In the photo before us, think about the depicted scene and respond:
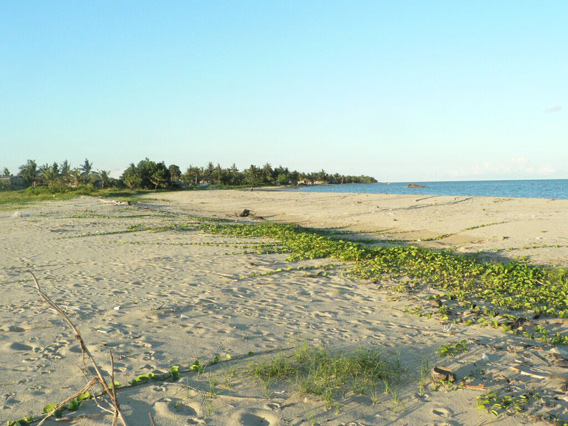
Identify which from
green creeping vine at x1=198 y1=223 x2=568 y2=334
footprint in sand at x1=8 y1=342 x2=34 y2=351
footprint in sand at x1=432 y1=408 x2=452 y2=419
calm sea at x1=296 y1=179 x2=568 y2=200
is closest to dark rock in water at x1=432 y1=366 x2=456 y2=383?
footprint in sand at x1=432 y1=408 x2=452 y2=419

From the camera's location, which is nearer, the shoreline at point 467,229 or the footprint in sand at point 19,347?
the footprint in sand at point 19,347

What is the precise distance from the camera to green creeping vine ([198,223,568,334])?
757cm

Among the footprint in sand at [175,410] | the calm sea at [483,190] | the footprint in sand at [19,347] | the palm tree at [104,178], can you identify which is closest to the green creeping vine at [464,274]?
the footprint in sand at [175,410]

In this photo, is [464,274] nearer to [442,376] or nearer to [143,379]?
[442,376]

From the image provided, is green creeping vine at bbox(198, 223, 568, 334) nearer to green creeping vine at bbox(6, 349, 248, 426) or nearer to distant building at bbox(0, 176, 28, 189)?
green creeping vine at bbox(6, 349, 248, 426)

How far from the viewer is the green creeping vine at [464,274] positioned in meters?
7.57

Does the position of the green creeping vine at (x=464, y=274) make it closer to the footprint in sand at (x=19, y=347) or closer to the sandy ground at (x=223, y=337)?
the sandy ground at (x=223, y=337)

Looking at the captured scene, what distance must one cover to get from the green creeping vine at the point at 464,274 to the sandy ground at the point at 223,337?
0.88 m

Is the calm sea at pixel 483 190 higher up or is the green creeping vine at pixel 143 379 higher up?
→ the calm sea at pixel 483 190

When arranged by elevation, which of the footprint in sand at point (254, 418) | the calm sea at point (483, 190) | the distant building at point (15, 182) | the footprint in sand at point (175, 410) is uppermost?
the distant building at point (15, 182)

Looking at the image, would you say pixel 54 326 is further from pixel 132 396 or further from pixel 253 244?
pixel 253 244

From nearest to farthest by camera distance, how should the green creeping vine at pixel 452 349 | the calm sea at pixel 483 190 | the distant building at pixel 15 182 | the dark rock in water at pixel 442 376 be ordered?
1. the dark rock in water at pixel 442 376
2. the green creeping vine at pixel 452 349
3. the calm sea at pixel 483 190
4. the distant building at pixel 15 182

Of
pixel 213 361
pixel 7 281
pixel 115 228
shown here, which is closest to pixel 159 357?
pixel 213 361

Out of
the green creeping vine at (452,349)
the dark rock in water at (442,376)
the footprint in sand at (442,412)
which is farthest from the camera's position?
the green creeping vine at (452,349)
